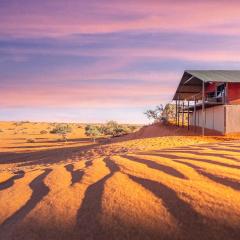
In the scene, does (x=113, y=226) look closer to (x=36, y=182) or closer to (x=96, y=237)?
(x=96, y=237)

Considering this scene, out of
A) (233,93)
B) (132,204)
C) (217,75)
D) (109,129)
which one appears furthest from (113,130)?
(132,204)

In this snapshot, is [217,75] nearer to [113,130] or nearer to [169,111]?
[113,130]

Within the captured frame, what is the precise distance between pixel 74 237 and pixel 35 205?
117 cm

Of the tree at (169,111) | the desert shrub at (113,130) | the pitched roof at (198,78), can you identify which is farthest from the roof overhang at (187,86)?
the tree at (169,111)

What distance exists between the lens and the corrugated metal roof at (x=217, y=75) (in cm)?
2652

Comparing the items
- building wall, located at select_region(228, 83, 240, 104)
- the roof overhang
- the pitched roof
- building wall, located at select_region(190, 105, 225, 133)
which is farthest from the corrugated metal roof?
building wall, located at select_region(190, 105, 225, 133)

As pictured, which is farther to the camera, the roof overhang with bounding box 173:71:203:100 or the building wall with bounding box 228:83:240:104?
the roof overhang with bounding box 173:71:203:100

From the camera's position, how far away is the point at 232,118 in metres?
27.3

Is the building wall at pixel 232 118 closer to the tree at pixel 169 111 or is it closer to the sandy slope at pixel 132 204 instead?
the tree at pixel 169 111

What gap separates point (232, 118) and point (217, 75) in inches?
129

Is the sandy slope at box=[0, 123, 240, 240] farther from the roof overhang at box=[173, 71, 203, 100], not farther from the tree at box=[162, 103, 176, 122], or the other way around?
the tree at box=[162, 103, 176, 122]

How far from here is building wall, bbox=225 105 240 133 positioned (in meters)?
27.1

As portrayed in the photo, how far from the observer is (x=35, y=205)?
182 inches

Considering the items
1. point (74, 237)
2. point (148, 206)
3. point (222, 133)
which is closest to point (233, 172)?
point (148, 206)
